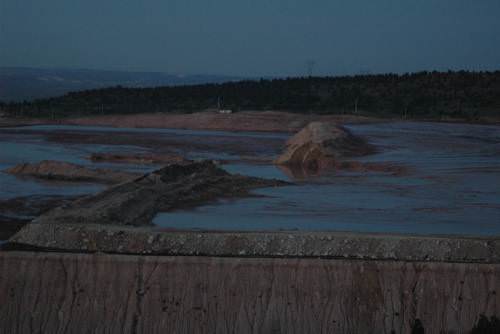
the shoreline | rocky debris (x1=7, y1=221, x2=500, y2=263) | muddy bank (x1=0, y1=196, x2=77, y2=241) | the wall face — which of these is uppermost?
rocky debris (x1=7, y1=221, x2=500, y2=263)

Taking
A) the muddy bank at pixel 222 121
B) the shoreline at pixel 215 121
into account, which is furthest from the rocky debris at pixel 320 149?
the muddy bank at pixel 222 121

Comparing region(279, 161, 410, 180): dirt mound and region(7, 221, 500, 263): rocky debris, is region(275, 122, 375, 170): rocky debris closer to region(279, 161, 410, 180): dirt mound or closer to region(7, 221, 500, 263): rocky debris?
region(279, 161, 410, 180): dirt mound

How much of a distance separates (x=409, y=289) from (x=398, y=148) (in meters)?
14.2

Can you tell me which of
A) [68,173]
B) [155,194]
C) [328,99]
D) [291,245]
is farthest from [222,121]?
[291,245]

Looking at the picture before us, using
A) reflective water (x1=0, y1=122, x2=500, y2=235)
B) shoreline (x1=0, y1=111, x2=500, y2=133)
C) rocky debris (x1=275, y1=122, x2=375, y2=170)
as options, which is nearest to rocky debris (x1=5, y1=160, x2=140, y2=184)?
reflective water (x1=0, y1=122, x2=500, y2=235)

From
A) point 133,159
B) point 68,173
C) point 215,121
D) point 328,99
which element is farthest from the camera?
point 328,99

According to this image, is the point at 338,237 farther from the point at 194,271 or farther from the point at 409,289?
the point at 194,271

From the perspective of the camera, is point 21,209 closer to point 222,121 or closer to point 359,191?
point 359,191

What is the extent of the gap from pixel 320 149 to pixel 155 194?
7730 millimetres

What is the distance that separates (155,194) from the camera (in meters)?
7.12

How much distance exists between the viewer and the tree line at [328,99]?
36125 millimetres

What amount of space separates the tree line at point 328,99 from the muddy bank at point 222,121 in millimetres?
4270

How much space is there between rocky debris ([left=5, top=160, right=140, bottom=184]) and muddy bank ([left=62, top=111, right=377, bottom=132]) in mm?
15260

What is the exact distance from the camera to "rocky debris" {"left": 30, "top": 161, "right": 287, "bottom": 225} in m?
5.53
